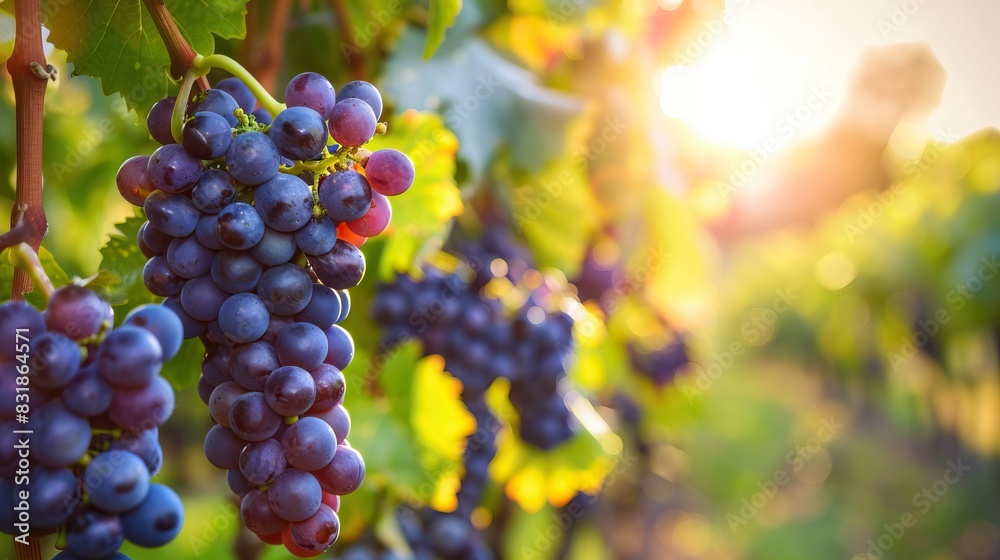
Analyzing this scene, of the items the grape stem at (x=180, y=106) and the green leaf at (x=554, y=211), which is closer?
the grape stem at (x=180, y=106)

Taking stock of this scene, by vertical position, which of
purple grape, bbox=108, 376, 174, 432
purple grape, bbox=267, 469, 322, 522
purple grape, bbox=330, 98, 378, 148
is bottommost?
purple grape, bbox=267, 469, 322, 522

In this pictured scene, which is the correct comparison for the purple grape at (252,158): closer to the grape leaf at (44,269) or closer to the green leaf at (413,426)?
the grape leaf at (44,269)

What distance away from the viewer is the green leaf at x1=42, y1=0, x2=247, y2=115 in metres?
0.54

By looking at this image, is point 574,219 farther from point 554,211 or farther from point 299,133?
point 299,133

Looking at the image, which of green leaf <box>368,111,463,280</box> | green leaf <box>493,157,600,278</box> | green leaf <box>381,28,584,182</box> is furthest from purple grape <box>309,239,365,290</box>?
green leaf <box>493,157,600,278</box>

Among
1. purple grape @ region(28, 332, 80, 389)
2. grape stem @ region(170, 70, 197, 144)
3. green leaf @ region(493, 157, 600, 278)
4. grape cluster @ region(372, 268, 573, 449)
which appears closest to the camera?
purple grape @ region(28, 332, 80, 389)

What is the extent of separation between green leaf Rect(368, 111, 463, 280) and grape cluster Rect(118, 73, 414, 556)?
0.39m

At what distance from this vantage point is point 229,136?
1.44 feet

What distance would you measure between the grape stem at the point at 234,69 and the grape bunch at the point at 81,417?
153 millimetres

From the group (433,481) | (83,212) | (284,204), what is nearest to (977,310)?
(433,481)

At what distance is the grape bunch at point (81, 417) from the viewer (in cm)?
35

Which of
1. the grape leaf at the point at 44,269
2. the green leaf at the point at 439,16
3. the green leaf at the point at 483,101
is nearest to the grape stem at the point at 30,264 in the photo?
the grape leaf at the point at 44,269

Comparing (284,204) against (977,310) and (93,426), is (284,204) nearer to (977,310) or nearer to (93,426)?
(93,426)

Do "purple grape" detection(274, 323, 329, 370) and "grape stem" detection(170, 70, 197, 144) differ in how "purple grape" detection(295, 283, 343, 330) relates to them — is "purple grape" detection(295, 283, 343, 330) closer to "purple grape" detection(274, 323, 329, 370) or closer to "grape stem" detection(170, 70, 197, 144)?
"purple grape" detection(274, 323, 329, 370)
